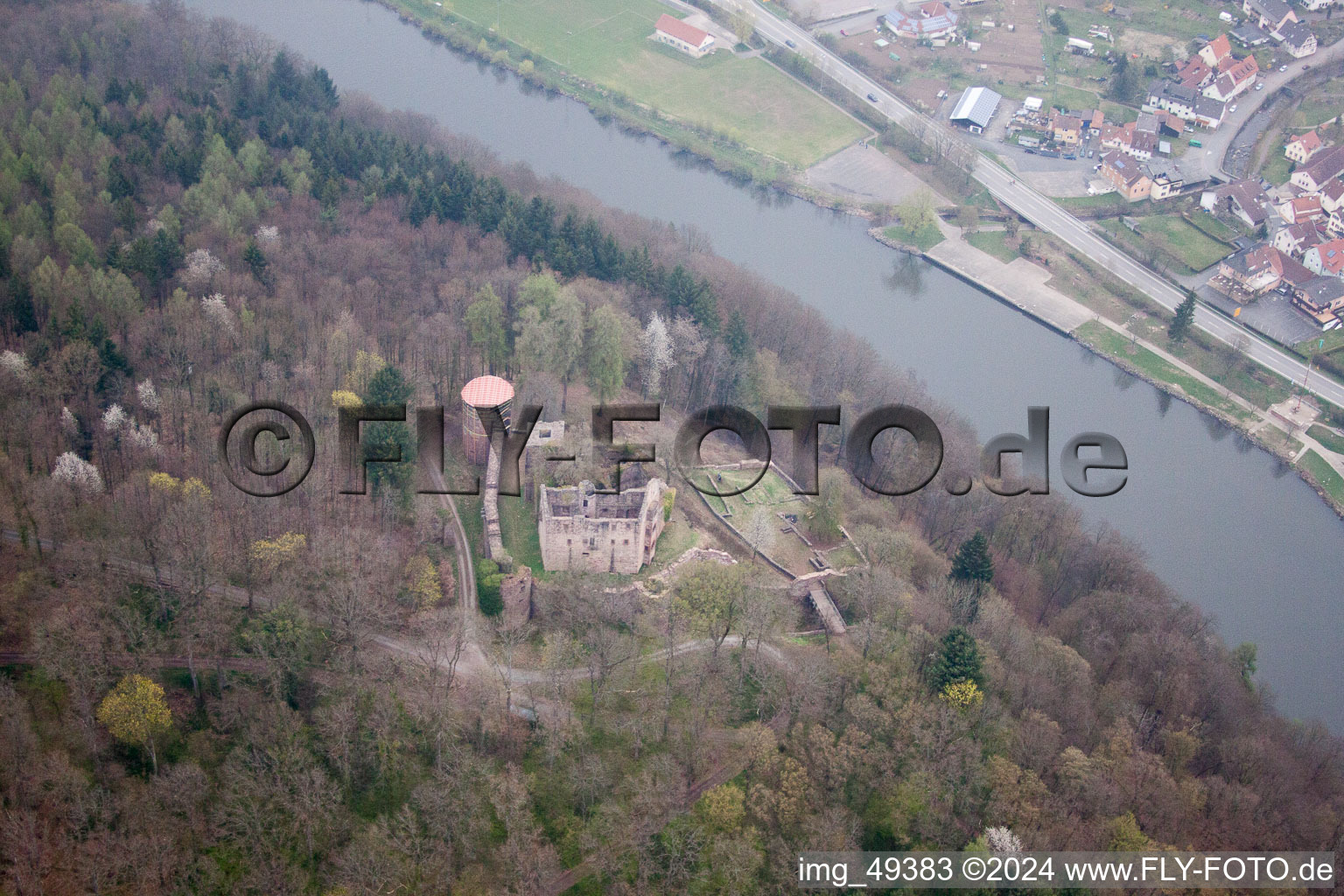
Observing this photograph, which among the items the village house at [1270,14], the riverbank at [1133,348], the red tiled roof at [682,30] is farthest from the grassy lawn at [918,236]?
the village house at [1270,14]

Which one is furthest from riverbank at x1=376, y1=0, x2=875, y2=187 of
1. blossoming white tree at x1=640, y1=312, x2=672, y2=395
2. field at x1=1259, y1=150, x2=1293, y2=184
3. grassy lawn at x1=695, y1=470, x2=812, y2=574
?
grassy lawn at x1=695, y1=470, x2=812, y2=574

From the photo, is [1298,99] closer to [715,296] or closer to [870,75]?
[870,75]

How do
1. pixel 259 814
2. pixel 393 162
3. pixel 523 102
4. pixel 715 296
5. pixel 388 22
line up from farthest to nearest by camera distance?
1. pixel 388 22
2. pixel 523 102
3. pixel 393 162
4. pixel 715 296
5. pixel 259 814

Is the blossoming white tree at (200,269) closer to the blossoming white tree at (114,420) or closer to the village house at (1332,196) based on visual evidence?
the blossoming white tree at (114,420)

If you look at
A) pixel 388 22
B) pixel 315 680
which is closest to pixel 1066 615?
pixel 315 680

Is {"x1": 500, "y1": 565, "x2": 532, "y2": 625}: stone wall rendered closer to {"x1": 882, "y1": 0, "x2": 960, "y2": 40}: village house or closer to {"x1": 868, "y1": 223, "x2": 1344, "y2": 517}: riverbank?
{"x1": 868, "y1": 223, "x2": 1344, "y2": 517}: riverbank

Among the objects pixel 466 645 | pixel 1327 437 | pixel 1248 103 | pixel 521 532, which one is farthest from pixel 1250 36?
pixel 466 645
